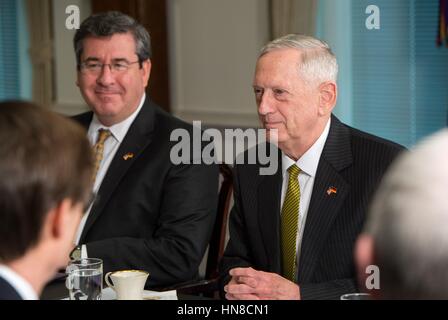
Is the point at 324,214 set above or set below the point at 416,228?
below

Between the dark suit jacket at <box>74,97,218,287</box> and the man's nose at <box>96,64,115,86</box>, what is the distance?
0.70 ft

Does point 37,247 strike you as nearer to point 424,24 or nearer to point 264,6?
point 424,24

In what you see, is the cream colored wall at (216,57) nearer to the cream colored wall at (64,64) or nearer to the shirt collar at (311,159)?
the cream colored wall at (64,64)

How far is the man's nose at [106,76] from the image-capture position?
3434 millimetres

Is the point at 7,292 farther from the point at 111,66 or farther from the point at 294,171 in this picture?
the point at 111,66

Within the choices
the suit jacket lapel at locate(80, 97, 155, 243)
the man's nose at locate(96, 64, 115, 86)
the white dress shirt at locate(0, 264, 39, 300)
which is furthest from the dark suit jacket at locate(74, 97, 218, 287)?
the white dress shirt at locate(0, 264, 39, 300)

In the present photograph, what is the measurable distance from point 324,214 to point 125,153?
0.98m

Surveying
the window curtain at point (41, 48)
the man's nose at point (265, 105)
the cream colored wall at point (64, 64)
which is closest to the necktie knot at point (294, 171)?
the man's nose at point (265, 105)

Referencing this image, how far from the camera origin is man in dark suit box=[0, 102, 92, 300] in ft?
4.02

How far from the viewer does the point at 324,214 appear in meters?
2.79

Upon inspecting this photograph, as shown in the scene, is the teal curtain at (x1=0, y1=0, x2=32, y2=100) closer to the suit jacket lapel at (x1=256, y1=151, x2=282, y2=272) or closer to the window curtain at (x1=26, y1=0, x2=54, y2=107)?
the window curtain at (x1=26, y1=0, x2=54, y2=107)

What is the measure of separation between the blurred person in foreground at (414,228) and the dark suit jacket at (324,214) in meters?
1.66

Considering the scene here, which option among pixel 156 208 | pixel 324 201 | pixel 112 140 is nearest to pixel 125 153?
pixel 112 140

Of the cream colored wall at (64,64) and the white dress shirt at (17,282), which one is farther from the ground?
the cream colored wall at (64,64)
